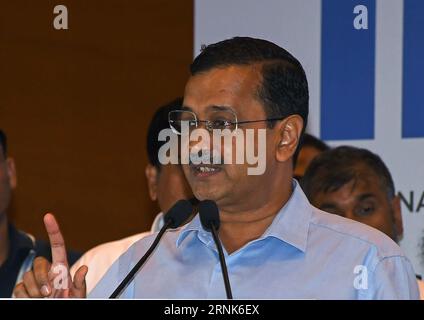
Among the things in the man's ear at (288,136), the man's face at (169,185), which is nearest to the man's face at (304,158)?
the man's face at (169,185)

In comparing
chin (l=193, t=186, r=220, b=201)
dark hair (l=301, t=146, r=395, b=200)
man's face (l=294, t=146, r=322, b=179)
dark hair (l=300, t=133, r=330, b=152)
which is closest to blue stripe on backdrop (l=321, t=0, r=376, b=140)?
dark hair (l=301, t=146, r=395, b=200)

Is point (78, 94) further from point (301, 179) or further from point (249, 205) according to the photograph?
point (249, 205)

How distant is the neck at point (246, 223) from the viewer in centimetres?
142

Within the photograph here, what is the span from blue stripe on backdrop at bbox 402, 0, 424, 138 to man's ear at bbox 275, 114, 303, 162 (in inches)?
18.3

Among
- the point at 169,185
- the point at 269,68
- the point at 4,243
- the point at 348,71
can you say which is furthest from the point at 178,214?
the point at 4,243

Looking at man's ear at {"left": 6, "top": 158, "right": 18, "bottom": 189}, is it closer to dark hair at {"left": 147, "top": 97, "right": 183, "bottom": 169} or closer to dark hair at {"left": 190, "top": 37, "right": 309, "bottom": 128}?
dark hair at {"left": 147, "top": 97, "right": 183, "bottom": 169}

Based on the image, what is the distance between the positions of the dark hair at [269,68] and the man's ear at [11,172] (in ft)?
2.43

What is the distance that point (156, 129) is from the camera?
215cm

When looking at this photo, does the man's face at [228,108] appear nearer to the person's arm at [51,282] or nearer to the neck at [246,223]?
the neck at [246,223]

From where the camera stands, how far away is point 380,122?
6.11 feet

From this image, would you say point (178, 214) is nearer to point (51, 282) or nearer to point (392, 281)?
point (51, 282)

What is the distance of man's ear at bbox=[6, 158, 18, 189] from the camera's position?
201cm

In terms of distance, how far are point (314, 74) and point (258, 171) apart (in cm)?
44

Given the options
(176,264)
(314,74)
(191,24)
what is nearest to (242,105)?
(176,264)
